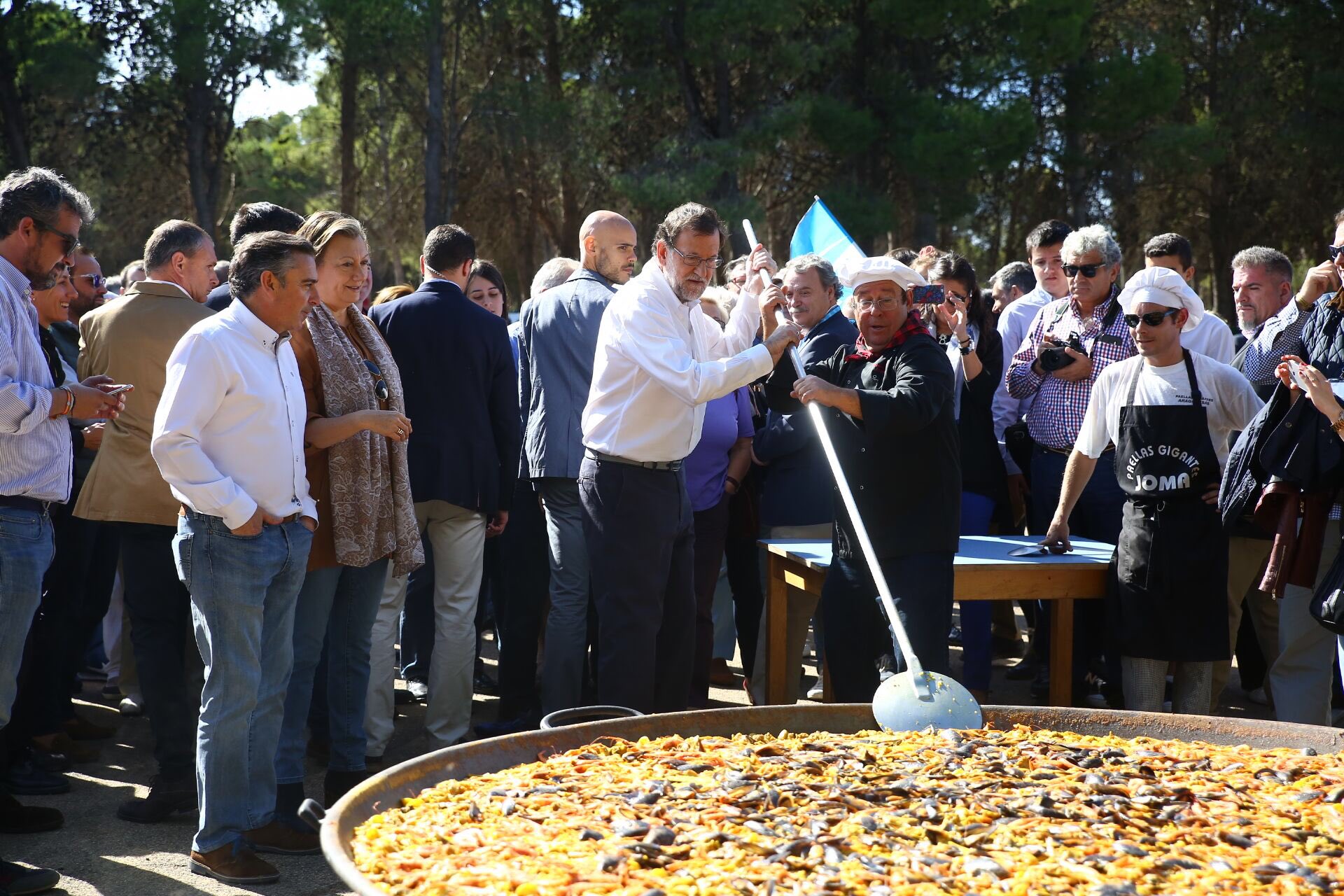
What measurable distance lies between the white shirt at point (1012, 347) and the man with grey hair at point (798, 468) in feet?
3.38

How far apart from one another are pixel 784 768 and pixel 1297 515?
231cm

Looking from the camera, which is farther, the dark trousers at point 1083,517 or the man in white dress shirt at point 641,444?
the dark trousers at point 1083,517

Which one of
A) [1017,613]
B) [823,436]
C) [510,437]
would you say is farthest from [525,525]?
[1017,613]

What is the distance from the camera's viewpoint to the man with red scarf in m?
4.11

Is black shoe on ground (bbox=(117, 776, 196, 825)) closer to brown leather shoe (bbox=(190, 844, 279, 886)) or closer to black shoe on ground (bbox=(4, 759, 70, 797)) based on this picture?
black shoe on ground (bbox=(4, 759, 70, 797))

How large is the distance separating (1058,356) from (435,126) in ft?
47.2

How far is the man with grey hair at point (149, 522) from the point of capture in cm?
433

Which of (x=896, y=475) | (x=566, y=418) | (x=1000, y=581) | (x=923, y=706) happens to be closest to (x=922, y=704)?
(x=923, y=706)

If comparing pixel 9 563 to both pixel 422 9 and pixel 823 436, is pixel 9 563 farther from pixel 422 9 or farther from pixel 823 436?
pixel 422 9

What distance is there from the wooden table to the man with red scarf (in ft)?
0.97

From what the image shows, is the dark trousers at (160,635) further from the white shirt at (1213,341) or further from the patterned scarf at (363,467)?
the white shirt at (1213,341)

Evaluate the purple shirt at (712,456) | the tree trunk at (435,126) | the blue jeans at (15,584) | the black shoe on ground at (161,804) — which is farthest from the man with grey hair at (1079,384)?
the tree trunk at (435,126)

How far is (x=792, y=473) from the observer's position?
19.5 ft

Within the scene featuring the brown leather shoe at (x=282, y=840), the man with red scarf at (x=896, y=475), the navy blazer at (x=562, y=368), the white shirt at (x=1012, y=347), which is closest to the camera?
the brown leather shoe at (x=282, y=840)
